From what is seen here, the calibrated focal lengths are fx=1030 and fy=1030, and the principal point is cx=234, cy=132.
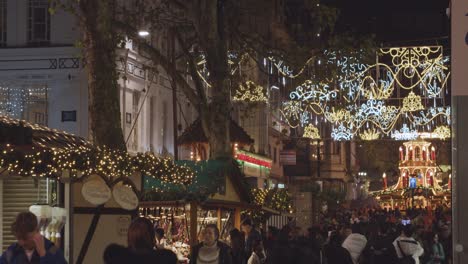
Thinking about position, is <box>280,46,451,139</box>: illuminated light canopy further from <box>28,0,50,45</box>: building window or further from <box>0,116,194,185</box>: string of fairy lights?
<box>0,116,194,185</box>: string of fairy lights

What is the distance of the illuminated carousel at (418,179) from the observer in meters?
62.6

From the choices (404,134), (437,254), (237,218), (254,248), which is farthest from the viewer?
(404,134)

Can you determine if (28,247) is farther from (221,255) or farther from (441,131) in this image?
(441,131)

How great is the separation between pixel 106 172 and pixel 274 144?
44762mm

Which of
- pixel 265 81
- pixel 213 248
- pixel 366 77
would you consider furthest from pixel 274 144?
pixel 213 248

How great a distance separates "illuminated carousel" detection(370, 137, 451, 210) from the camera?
205 ft

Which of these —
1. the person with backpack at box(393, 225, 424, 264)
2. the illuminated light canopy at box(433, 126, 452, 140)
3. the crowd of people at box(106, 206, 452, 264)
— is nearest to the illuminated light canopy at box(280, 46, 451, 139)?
the illuminated light canopy at box(433, 126, 452, 140)

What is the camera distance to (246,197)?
23578mm

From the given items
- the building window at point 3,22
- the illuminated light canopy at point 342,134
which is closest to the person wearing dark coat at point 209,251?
the building window at point 3,22

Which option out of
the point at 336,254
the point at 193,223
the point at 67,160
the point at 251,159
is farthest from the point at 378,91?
the point at 67,160

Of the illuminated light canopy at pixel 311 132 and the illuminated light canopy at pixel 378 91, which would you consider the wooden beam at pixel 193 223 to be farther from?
the illuminated light canopy at pixel 311 132

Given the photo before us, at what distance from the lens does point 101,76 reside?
19.7m

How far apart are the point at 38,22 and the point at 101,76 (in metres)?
14.5

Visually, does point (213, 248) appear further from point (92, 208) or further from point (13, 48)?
point (13, 48)
